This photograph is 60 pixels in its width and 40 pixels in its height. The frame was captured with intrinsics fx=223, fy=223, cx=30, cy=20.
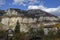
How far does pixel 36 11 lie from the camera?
112 meters

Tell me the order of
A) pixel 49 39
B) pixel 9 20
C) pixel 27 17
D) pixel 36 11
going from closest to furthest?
pixel 49 39, pixel 9 20, pixel 27 17, pixel 36 11

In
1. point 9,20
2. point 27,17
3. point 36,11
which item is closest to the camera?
point 9,20

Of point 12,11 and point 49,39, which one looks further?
point 12,11

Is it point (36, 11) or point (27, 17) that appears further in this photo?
point (36, 11)

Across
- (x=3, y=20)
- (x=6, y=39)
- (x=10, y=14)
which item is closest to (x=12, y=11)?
(x=10, y=14)

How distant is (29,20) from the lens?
9019 cm

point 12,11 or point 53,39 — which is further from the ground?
point 12,11

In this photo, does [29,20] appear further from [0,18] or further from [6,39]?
[6,39]

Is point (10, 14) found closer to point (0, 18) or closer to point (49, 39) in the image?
point (0, 18)

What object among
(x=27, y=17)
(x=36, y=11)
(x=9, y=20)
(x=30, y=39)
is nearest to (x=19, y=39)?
(x=30, y=39)

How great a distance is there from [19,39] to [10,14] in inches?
2584

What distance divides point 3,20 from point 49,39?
60973 mm

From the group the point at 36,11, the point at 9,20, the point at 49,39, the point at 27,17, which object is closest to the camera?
the point at 49,39

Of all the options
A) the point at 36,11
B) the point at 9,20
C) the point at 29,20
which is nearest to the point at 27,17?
the point at 29,20
